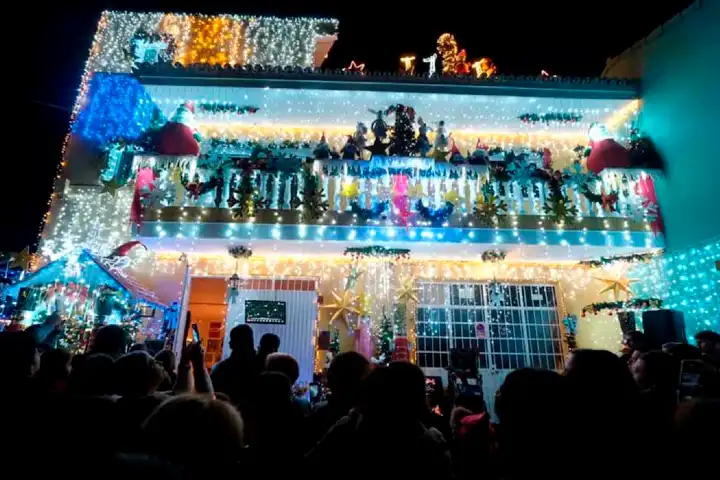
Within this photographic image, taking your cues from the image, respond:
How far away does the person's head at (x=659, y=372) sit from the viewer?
10.9 ft

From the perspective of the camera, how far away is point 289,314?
11.2 metres

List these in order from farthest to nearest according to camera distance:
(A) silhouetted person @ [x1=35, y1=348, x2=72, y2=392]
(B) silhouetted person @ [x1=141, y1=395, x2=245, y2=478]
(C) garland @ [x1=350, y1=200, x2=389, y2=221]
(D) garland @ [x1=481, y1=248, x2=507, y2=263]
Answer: (D) garland @ [x1=481, y1=248, x2=507, y2=263] → (C) garland @ [x1=350, y1=200, x2=389, y2=221] → (A) silhouetted person @ [x1=35, y1=348, x2=72, y2=392] → (B) silhouetted person @ [x1=141, y1=395, x2=245, y2=478]

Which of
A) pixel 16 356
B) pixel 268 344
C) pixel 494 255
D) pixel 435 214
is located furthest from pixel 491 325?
pixel 16 356

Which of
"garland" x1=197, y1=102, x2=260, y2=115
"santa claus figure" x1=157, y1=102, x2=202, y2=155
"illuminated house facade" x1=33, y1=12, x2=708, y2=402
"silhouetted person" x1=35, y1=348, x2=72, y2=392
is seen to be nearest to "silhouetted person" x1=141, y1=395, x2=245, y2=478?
"silhouetted person" x1=35, y1=348, x2=72, y2=392

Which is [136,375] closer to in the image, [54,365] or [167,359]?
[54,365]

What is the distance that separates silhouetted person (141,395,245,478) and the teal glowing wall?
10.2 metres

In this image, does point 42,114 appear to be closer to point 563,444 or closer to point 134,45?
point 134,45

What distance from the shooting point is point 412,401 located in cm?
234

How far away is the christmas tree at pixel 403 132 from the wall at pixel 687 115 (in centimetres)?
586

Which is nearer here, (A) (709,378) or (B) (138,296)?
(A) (709,378)

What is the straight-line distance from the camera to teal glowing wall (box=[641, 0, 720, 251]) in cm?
889

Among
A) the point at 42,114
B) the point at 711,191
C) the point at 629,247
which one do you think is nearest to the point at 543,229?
the point at 629,247

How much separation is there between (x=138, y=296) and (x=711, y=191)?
38.1 feet

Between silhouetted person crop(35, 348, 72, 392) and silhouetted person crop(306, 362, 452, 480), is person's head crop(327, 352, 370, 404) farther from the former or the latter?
silhouetted person crop(35, 348, 72, 392)
